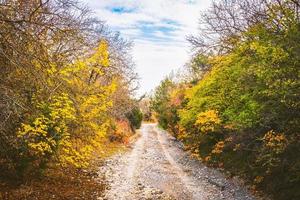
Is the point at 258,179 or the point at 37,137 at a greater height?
the point at 37,137

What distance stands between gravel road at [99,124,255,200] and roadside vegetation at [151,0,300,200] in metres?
1.01

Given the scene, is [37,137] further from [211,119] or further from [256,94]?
[211,119]

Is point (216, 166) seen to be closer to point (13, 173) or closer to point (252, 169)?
point (252, 169)

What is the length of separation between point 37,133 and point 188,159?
53.6 feet

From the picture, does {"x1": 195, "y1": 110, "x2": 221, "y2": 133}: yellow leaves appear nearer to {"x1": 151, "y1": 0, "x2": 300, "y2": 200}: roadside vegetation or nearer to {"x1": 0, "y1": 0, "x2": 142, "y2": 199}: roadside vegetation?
{"x1": 151, "y1": 0, "x2": 300, "y2": 200}: roadside vegetation

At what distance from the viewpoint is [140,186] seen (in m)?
16.5

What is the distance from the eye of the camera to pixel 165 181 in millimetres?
17875

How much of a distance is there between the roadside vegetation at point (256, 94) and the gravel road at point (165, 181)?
1013 mm

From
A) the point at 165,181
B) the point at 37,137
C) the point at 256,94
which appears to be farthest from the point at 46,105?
the point at 165,181

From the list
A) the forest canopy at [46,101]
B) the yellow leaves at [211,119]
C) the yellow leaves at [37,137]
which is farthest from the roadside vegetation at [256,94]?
the yellow leaves at [37,137]

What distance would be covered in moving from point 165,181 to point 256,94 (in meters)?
6.86

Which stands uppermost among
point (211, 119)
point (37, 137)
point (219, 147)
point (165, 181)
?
point (211, 119)

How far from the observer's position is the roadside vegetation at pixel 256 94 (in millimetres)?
10935

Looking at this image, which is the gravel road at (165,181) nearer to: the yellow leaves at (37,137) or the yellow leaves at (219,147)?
the yellow leaves at (219,147)
